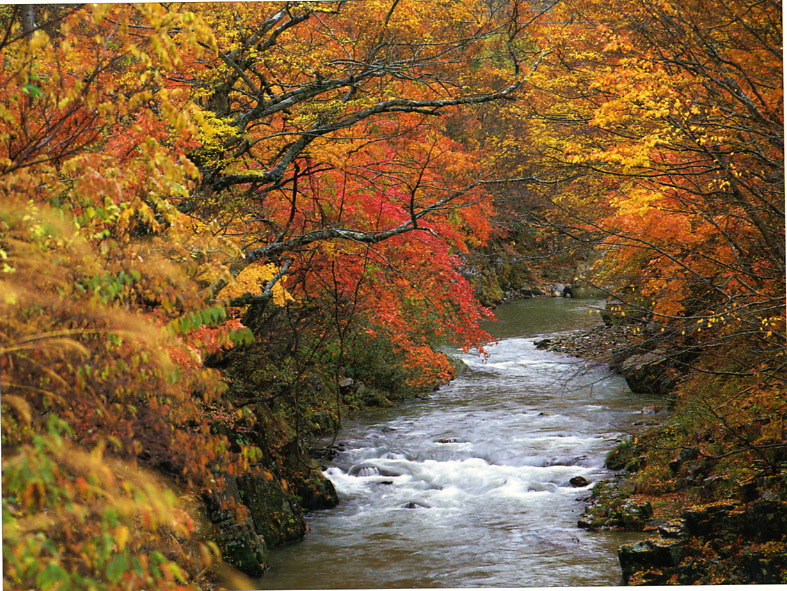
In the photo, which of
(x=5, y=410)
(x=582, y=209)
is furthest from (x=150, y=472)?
(x=582, y=209)

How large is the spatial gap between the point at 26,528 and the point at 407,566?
4175 millimetres

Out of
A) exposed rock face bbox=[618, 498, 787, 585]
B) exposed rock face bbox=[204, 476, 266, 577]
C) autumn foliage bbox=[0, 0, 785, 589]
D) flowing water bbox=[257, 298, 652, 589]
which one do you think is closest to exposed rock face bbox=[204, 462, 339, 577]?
exposed rock face bbox=[204, 476, 266, 577]

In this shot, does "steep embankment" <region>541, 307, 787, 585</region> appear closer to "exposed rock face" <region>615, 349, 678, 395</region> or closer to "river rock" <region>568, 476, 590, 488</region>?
"river rock" <region>568, 476, 590, 488</region>

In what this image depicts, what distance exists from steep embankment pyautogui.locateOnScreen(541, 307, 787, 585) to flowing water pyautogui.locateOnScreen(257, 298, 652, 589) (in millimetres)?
348

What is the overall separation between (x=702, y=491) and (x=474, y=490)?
2712 mm

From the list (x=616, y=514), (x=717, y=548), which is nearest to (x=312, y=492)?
(x=616, y=514)

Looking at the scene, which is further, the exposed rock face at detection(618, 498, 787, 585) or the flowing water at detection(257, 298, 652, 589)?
the flowing water at detection(257, 298, 652, 589)

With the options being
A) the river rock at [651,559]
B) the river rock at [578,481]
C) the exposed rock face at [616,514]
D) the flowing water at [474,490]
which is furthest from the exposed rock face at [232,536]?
the river rock at [578,481]

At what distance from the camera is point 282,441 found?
24.6 ft

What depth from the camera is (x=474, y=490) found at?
26.9ft

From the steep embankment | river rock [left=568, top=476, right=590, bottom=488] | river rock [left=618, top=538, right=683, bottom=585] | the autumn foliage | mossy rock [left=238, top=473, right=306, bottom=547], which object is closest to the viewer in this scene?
the autumn foliage

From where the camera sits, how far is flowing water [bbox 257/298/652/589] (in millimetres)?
5941

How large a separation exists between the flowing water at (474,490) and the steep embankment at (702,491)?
348 mm

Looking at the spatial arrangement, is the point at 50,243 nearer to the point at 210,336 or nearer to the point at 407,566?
the point at 210,336
